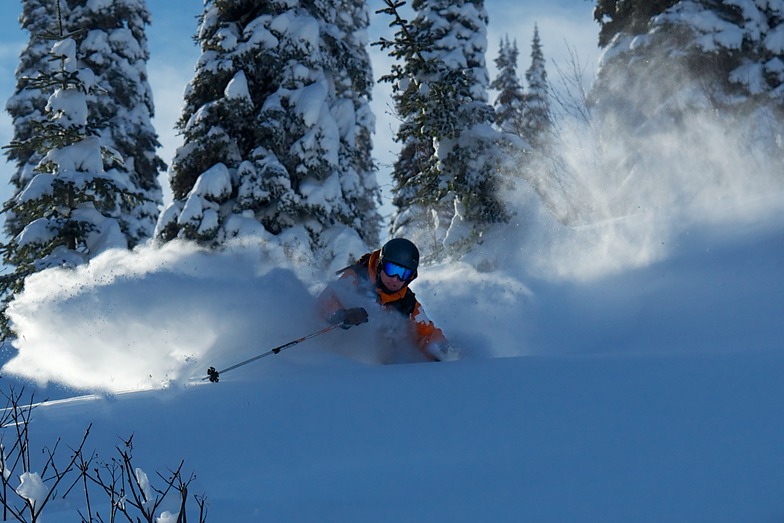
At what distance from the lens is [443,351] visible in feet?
20.3

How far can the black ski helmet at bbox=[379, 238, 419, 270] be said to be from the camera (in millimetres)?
6473

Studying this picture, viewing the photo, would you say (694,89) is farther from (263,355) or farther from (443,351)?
(263,355)

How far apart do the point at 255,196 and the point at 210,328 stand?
7392mm

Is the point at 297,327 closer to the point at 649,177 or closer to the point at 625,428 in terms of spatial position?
the point at 625,428

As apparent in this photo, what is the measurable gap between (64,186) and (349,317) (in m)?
9.27

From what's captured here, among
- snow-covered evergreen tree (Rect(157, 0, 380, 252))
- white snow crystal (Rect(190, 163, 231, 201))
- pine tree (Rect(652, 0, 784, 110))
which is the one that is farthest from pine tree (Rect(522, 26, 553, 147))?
white snow crystal (Rect(190, 163, 231, 201))

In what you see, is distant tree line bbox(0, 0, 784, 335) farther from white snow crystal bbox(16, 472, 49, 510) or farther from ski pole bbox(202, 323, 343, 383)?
white snow crystal bbox(16, 472, 49, 510)

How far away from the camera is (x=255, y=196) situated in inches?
532

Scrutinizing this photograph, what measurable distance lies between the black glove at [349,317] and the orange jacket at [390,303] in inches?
9.7

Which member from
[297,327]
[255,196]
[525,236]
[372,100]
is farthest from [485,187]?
[372,100]

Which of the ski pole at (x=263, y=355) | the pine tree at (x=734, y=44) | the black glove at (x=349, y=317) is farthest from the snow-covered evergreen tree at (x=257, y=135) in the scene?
the pine tree at (x=734, y=44)

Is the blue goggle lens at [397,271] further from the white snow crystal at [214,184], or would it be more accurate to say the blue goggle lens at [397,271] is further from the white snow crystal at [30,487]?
the white snow crystal at [214,184]

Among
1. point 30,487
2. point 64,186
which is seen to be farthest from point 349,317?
point 64,186

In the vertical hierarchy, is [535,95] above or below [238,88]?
above
